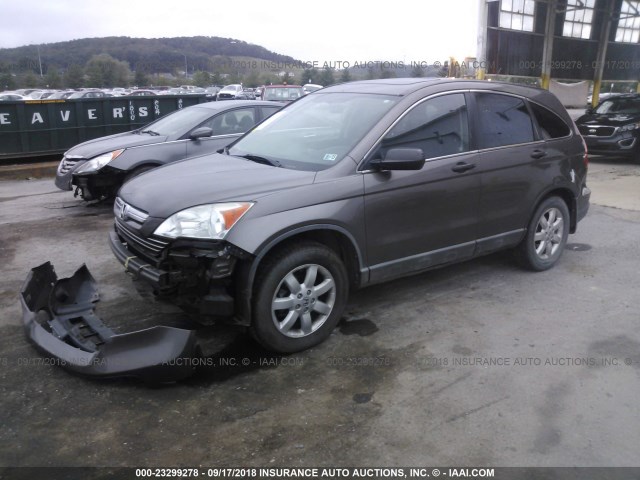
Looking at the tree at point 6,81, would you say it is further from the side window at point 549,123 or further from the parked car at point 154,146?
the side window at point 549,123

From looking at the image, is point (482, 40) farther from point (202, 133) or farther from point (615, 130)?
point (202, 133)

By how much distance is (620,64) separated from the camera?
1029 inches

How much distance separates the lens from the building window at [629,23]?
24219 mm


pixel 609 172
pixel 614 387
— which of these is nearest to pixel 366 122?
pixel 614 387

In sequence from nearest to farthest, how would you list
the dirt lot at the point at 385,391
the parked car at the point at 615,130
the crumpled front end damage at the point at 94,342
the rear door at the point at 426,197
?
the dirt lot at the point at 385,391 → the crumpled front end damage at the point at 94,342 → the rear door at the point at 426,197 → the parked car at the point at 615,130

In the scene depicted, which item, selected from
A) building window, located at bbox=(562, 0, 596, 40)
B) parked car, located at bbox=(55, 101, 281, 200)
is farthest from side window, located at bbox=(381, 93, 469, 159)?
building window, located at bbox=(562, 0, 596, 40)

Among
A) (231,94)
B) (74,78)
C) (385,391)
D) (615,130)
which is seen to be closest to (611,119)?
(615,130)

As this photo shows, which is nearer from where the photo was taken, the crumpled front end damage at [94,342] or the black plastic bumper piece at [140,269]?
the crumpled front end damage at [94,342]

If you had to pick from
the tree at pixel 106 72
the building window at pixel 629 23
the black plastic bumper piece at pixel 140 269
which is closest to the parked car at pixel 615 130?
the black plastic bumper piece at pixel 140 269

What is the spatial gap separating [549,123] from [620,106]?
9.74 metres

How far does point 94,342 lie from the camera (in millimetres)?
3684

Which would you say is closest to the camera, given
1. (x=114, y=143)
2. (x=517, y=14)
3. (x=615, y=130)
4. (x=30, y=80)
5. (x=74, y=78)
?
(x=114, y=143)

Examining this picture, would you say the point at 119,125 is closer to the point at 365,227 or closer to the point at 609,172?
the point at 365,227

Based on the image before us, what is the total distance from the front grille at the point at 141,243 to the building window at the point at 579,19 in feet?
77.4
